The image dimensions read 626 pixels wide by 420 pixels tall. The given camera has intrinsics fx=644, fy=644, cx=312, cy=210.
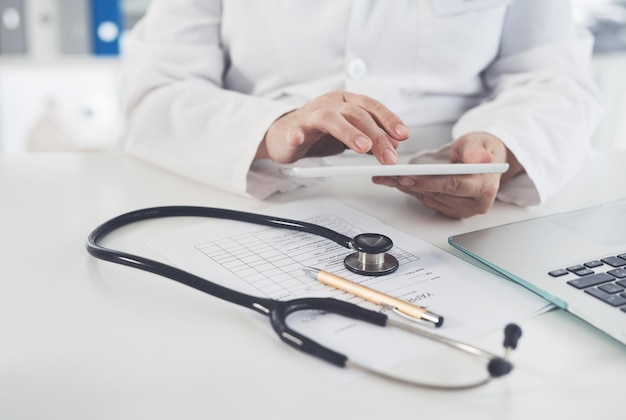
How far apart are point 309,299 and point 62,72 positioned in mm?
1586

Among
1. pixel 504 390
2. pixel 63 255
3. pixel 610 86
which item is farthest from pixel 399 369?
pixel 610 86

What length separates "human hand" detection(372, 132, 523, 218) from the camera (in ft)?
1.86

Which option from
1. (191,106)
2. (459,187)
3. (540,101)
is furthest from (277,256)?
(540,101)

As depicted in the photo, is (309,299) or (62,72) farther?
(62,72)

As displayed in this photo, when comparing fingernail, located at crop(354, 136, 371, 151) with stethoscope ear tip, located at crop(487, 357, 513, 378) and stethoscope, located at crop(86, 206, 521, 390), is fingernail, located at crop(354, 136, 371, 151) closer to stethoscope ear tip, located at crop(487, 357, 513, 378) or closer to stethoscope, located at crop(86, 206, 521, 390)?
stethoscope, located at crop(86, 206, 521, 390)

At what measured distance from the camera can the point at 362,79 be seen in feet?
2.58

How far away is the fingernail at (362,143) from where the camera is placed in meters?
0.53

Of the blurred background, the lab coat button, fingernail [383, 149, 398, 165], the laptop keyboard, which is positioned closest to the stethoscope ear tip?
the laptop keyboard

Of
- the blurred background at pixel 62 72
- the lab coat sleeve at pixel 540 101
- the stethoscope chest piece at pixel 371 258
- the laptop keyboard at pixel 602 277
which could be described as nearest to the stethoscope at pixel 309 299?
the stethoscope chest piece at pixel 371 258

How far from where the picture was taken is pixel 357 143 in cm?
54

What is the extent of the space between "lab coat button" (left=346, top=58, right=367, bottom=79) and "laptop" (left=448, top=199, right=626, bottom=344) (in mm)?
308

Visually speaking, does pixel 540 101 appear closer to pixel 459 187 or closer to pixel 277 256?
pixel 459 187

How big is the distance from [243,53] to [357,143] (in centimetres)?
34

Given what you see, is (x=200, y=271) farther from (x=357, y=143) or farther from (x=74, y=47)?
(x=74, y=47)
